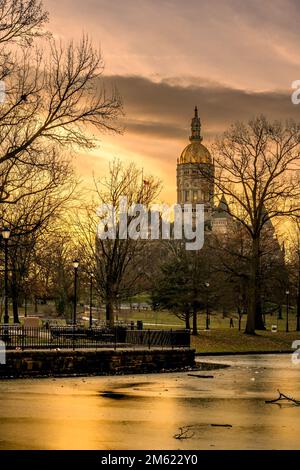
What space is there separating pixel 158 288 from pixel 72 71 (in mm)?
27965

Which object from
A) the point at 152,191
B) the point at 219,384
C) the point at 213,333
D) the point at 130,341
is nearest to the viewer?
the point at 219,384

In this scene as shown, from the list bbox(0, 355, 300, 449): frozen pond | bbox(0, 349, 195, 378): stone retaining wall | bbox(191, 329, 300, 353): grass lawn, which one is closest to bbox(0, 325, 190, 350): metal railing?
bbox(0, 349, 195, 378): stone retaining wall

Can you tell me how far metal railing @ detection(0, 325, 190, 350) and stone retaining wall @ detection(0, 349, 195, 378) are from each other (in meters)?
0.96

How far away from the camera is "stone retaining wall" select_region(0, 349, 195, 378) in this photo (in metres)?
31.6

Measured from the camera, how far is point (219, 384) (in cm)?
3031

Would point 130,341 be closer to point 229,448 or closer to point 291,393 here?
point 291,393

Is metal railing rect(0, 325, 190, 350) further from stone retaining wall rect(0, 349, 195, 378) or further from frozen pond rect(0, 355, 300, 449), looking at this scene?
frozen pond rect(0, 355, 300, 449)

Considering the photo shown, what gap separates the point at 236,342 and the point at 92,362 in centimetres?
2149

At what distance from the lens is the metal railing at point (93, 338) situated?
36.7 metres

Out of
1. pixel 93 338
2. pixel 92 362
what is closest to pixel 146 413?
pixel 92 362

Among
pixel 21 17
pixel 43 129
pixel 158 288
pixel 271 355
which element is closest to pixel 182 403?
pixel 43 129

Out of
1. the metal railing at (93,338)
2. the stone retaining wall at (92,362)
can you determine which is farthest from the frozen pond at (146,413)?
the metal railing at (93,338)

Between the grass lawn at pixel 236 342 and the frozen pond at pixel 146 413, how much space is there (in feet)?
56.6
